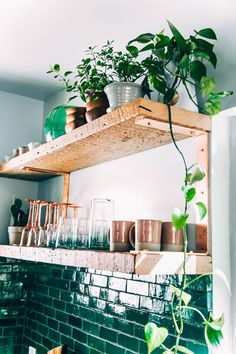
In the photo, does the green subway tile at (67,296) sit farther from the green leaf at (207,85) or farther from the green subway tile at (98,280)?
the green leaf at (207,85)

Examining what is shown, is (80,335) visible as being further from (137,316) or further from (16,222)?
(16,222)

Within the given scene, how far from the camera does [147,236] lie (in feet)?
5.13

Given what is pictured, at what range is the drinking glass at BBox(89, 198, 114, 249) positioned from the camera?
1.84m

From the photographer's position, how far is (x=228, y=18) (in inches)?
66.0

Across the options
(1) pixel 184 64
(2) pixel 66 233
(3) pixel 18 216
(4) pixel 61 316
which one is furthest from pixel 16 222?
(1) pixel 184 64

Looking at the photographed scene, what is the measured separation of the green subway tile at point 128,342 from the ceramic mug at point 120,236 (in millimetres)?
554

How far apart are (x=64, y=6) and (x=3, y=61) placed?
773 millimetres

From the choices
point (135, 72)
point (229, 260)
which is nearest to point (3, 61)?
point (135, 72)

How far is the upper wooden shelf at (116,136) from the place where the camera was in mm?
1542

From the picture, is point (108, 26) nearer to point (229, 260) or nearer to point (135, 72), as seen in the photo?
point (135, 72)

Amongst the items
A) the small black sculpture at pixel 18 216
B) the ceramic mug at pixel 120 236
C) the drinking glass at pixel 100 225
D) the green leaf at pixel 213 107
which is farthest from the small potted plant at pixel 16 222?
the green leaf at pixel 213 107

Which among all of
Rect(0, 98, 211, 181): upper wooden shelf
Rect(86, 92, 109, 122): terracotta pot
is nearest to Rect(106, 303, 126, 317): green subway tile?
Rect(0, 98, 211, 181): upper wooden shelf

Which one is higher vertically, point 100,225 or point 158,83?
point 158,83

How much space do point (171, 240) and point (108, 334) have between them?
805 millimetres
